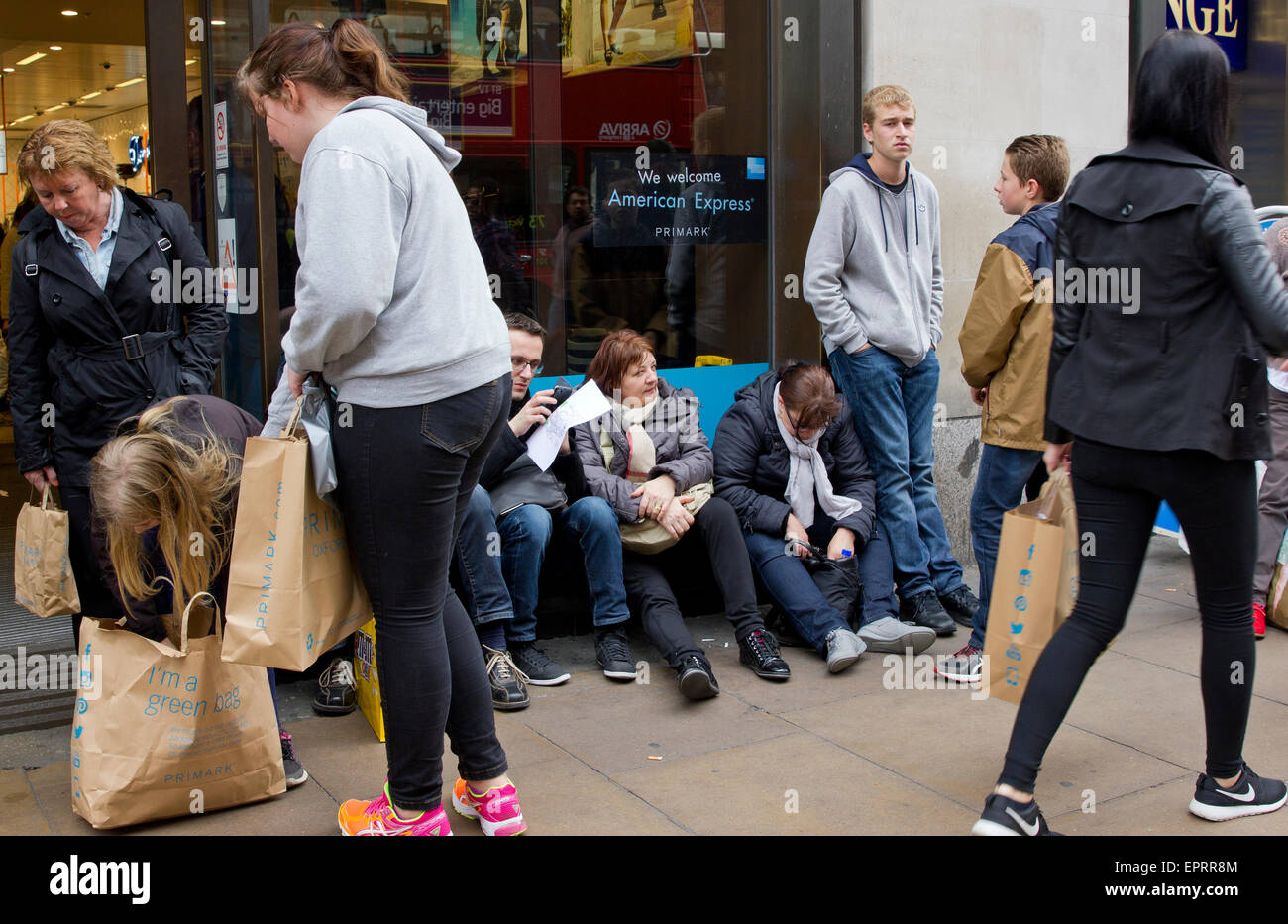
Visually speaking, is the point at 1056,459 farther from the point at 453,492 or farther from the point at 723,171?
the point at 723,171

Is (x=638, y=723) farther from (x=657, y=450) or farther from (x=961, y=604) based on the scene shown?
(x=961, y=604)

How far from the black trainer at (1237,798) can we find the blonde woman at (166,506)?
2.64 m

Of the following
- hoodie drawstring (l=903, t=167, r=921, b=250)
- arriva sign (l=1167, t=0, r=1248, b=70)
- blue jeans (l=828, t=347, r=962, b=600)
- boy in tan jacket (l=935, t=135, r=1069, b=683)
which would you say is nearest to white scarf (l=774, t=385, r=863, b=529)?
blue jeans (l=828, t=347, r=962, b=600)

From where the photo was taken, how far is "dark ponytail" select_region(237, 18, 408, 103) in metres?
2.83

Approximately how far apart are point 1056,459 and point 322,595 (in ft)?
6.23

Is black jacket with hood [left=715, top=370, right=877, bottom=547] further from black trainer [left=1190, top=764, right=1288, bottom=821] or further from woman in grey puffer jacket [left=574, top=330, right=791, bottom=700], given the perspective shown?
black trainer [left=1190, top=764, right=1288, bottom=821]

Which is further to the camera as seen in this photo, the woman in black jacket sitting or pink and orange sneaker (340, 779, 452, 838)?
the woman in black jacket sitting

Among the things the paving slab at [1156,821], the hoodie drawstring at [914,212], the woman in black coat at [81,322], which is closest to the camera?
the paving slab at [1156,821]

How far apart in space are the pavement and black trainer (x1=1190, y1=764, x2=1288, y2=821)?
0.03 m

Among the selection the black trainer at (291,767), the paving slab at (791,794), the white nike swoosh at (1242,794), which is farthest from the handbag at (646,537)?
the white nike swoosh at (1242,794)

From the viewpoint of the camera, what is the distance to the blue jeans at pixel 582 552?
4.51 m

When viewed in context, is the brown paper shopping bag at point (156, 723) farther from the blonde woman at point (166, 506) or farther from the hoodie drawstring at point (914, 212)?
the hoodie drawstring at point (914, 212)

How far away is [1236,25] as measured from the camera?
7.76 meters
